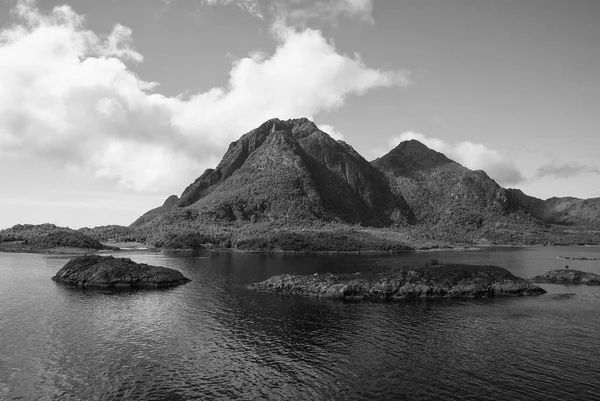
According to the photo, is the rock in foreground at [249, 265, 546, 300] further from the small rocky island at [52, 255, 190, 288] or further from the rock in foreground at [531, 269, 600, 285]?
the small rocky island at [52, 255, 190, 288]

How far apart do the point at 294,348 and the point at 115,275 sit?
3568 inches

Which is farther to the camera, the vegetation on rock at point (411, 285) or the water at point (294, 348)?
the vegetation on rock at point (411, 285)

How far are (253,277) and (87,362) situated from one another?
94.3 meters

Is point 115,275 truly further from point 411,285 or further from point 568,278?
point 568,278

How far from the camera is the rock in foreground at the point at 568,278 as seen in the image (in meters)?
140

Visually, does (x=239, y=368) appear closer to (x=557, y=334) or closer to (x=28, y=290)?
(x=557, y=334)

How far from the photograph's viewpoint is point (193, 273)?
167875mm

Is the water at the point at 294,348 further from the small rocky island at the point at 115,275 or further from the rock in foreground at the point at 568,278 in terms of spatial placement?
the rock in foreground at the point at 568,278

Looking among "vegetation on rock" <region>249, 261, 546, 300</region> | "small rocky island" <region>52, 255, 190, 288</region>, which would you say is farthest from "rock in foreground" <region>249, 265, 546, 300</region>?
"small rocky island" <region>52, 255, 190, 288</region>

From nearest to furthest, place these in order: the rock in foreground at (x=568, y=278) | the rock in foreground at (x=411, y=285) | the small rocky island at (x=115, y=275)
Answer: the rock in foreground at (x=411, y=285), the small rocky island at (x=115, y=275), the rock in foreground at (x=568, y=278)

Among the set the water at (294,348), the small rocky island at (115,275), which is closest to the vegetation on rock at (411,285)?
the water at (294,348)

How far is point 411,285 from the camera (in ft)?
377

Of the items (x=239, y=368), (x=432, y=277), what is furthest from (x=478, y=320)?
(x=239, y=368)

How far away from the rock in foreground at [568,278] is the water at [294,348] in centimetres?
3306
